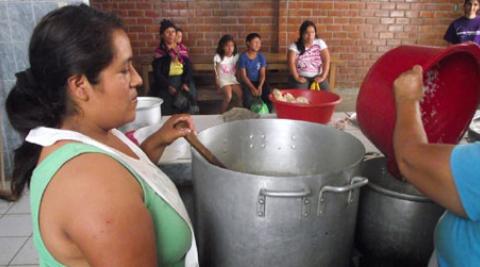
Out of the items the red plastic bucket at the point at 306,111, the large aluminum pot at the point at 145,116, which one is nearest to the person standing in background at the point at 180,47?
the large aluminum pot at the point at 145,116

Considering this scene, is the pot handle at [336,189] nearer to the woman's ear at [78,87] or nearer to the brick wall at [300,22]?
the woman's ear at [78,87]

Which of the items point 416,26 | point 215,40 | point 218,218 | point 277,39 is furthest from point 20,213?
point 416,26

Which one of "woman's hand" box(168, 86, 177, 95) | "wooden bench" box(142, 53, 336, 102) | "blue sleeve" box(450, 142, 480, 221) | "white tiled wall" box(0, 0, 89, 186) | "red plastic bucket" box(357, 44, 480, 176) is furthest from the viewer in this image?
"wooden bench" box(142, 53, 336, 102)

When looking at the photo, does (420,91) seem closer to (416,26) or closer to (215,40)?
(215,40)

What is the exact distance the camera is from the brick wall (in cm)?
470

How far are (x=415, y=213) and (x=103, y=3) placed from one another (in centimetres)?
453

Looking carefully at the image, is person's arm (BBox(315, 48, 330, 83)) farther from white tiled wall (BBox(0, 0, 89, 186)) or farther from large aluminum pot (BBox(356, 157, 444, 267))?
large aluminum pot (BBox(356, 157, 444, 267))

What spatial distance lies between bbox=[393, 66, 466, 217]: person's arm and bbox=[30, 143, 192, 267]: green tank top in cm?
50

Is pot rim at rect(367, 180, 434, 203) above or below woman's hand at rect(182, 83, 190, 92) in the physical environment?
above

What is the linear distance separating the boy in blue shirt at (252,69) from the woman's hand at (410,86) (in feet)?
11.7

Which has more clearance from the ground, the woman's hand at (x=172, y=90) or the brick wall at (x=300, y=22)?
the brick wall at (x=300, y=22)

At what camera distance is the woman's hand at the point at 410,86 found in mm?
836

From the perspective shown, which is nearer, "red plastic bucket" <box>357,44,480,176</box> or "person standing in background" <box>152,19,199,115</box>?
"red plastic bucket" <box>357,44,480,176</box>

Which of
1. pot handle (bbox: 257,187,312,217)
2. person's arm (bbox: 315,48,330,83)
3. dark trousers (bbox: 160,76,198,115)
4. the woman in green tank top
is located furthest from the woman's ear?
person's arm (bbox: 315,48,330,83)
